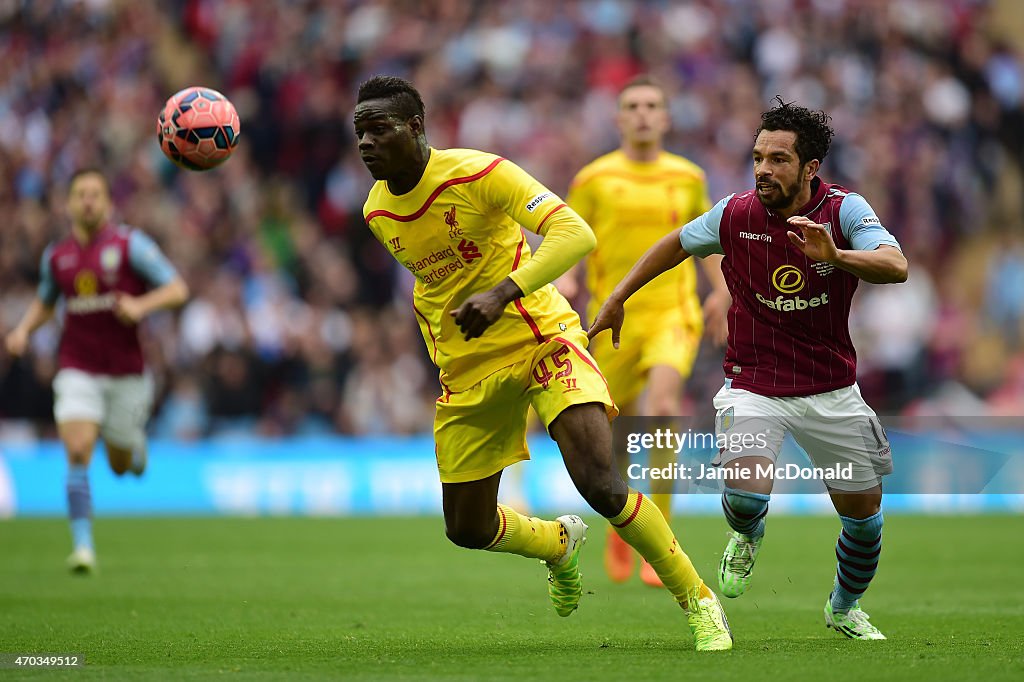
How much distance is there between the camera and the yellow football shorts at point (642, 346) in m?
10.3

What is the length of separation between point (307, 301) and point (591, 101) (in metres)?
4.87

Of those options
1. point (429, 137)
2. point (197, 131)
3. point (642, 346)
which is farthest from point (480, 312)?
point (429, 137)

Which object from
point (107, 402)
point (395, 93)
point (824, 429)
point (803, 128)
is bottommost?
point (824, 429)

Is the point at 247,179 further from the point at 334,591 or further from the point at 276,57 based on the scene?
the point at 334,591

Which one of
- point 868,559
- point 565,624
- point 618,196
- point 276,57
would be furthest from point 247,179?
point 868,559

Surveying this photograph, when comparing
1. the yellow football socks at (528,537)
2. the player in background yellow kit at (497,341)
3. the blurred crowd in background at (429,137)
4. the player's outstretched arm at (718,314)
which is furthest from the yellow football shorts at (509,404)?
the blurred crowd in background at (429,137)

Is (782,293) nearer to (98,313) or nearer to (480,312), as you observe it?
(480,312)

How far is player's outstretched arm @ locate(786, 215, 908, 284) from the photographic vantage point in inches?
238

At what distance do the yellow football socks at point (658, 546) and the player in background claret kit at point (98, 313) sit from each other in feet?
20.1

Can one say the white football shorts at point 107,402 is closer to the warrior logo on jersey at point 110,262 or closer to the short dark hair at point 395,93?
the warrior logo on jersey at point 110,262

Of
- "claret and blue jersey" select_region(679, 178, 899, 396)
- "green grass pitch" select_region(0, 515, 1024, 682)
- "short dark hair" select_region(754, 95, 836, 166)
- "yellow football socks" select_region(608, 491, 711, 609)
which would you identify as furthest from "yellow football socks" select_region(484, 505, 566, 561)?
"short dark hair" select_region(754, 95, 836, 166)

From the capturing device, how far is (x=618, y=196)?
10.4 m

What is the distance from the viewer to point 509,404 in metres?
7.19

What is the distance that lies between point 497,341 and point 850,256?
5.93 feet
